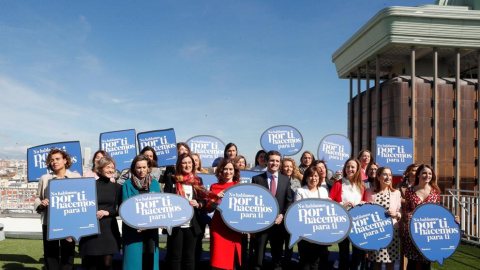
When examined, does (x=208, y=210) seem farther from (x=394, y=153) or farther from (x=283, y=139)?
(x=394, y=153)

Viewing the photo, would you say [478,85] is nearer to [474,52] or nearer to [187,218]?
[474,52]

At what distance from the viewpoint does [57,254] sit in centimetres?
423

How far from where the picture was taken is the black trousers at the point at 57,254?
13.7 ft

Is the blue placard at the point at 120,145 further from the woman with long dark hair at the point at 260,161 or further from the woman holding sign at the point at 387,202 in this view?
the woman holding sign at the point at 387,202

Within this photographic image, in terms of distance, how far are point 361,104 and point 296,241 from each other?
30517 millimetres

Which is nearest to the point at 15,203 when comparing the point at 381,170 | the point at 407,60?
the point at 381,170

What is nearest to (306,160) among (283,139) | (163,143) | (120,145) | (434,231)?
(283,139)

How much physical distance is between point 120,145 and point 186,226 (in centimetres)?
287

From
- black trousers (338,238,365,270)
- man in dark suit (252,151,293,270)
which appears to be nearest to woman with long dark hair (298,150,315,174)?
man in dark suit (252,151,293,270)

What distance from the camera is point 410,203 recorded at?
14.5 ft

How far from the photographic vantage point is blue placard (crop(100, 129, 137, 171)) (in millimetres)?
6438

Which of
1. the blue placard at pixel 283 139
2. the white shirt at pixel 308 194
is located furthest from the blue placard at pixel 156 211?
the blue placard at pixel 283 139

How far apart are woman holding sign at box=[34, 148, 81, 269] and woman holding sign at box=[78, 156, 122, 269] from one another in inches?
12.1

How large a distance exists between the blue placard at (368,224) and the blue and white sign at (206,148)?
11.0 ft
